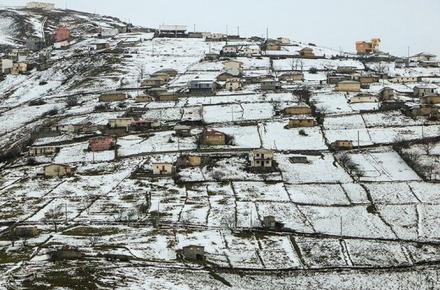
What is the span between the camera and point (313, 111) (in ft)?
247

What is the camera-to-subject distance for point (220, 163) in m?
57.7

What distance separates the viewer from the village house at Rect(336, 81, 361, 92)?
3398 inches

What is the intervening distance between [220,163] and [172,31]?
8558cm

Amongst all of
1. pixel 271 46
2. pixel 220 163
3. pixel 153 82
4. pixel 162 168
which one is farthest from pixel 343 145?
pixel 271 46

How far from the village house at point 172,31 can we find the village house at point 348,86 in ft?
190

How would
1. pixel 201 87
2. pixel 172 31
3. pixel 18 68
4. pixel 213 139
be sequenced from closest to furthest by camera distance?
pixel 213 139 < pixel 201 87 < pixel 18 68 < pixel 172 31

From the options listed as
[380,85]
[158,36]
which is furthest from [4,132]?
[158,36]

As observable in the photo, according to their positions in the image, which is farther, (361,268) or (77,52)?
(77,52)

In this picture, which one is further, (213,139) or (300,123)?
(300,123)

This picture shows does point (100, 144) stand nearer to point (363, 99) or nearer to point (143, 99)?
point (143, 99)

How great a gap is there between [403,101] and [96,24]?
95001 mm

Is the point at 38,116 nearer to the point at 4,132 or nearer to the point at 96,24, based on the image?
the point at 4,132

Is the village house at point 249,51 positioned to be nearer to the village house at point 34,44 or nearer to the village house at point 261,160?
the village house at point 34,44

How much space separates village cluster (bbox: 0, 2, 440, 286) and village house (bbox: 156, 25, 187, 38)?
24431 mm
